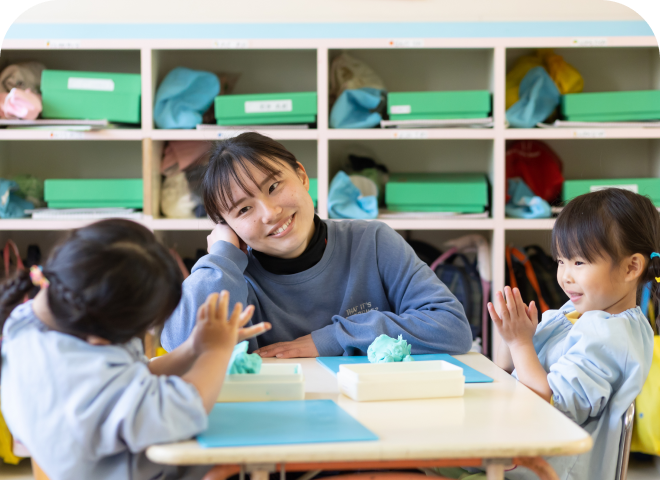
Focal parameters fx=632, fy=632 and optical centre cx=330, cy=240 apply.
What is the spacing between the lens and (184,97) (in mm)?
2424

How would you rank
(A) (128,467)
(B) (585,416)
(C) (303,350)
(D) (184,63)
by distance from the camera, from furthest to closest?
(D) (184,63), (C) (303,350), (B) (585,416), (A) (128,467)

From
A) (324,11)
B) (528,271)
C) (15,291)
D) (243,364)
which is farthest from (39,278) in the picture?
(528,271)

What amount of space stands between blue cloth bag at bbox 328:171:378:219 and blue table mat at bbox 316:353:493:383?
1.12m

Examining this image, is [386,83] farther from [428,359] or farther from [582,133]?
[428,359]

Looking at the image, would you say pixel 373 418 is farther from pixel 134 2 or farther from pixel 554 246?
pixel 134 2

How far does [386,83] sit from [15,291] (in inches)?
83.7

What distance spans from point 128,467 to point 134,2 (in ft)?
6.93

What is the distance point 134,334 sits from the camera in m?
0.84

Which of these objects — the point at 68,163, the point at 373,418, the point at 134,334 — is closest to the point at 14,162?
the point at 68,163

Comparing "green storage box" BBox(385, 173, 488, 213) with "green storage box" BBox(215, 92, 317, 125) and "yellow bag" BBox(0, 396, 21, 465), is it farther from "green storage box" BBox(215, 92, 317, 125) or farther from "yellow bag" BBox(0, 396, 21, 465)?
"yellow bag" BBox(0, 396, 21, 465)

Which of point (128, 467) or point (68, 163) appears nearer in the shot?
point (128, 467)

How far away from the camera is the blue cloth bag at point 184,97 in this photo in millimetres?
2385

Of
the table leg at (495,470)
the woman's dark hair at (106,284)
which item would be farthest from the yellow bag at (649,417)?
the woman's dark hair at (106,284)

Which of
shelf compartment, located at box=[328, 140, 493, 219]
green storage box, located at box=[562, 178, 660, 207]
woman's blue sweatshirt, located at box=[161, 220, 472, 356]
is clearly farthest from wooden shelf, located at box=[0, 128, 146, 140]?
green storage box, located at box=[562, 178, 660, 207]
